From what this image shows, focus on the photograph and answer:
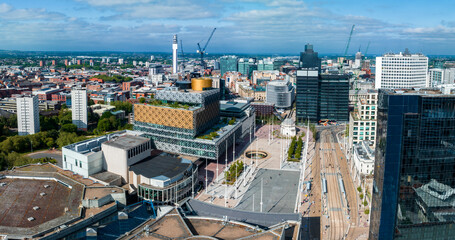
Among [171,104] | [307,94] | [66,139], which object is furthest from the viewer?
[307,94]

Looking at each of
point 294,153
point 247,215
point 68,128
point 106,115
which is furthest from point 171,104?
point 247,215

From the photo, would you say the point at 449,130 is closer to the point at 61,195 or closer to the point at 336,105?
the point at 61,195

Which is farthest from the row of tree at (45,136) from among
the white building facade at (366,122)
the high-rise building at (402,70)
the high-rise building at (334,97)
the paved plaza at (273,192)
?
the high-rise building at (402,70)

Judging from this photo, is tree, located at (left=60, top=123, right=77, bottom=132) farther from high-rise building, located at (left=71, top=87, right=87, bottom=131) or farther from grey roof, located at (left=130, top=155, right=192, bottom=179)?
grey roof, located at (left=130, top=155, right=192, bottom=179)

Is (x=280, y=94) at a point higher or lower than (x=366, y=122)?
higher

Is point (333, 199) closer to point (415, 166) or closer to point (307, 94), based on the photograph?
point (415, 166)

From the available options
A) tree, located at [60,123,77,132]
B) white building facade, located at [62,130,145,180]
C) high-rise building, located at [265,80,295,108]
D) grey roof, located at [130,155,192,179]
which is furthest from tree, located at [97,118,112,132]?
high-rise building, located at [265,80,295,108]

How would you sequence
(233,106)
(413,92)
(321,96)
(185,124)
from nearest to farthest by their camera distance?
(413,92) → (185,124) → (233,106) → (321,96)
